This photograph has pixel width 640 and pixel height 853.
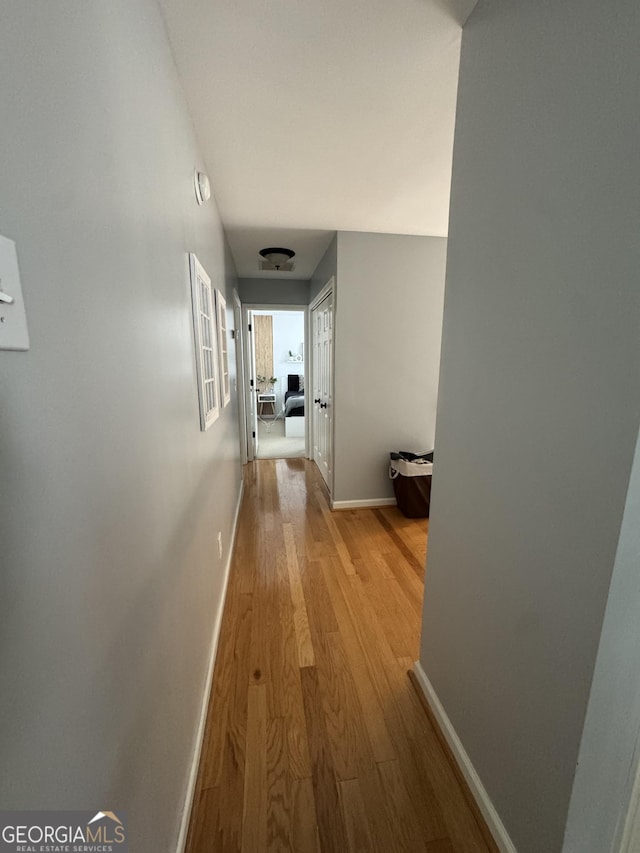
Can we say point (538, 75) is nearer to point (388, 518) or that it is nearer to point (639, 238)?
point (639, 238)

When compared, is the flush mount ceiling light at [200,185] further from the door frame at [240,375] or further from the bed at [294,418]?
the bed at [294,418]

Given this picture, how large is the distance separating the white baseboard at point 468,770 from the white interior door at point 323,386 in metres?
2.09

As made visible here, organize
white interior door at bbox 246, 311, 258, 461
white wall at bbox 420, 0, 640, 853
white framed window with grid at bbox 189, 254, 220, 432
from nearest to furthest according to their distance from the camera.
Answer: white wall at bbox 420, 0, 640, 853, white framed window with grid at bbox 189, 254, 220, 432, white interior door at bbox 246, 311, 258, 461

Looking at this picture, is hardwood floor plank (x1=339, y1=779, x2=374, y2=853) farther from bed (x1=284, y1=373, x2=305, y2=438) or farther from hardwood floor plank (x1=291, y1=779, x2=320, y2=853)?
bed (x1=284, y1=373, x2=305, y2=438)

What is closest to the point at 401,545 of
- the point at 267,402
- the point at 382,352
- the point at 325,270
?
the point at 382,352

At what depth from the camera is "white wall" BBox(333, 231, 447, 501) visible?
2988 millimetres

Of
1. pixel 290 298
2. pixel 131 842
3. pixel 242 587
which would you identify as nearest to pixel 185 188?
pixel 131 842

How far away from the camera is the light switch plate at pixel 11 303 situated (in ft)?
1.25

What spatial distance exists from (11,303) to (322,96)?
1.57 meters

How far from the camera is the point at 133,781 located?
72 centimetres

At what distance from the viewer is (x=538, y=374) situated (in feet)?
2.81

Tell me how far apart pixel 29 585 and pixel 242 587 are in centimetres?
197

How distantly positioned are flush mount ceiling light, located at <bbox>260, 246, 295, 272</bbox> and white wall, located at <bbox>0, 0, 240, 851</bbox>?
2123 millimetres

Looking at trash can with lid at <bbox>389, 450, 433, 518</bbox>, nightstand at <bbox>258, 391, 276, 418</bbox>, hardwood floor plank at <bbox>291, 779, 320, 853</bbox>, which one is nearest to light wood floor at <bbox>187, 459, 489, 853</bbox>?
hardwood floor plank at <bbox>291, 779, 320, 853</bbox>
